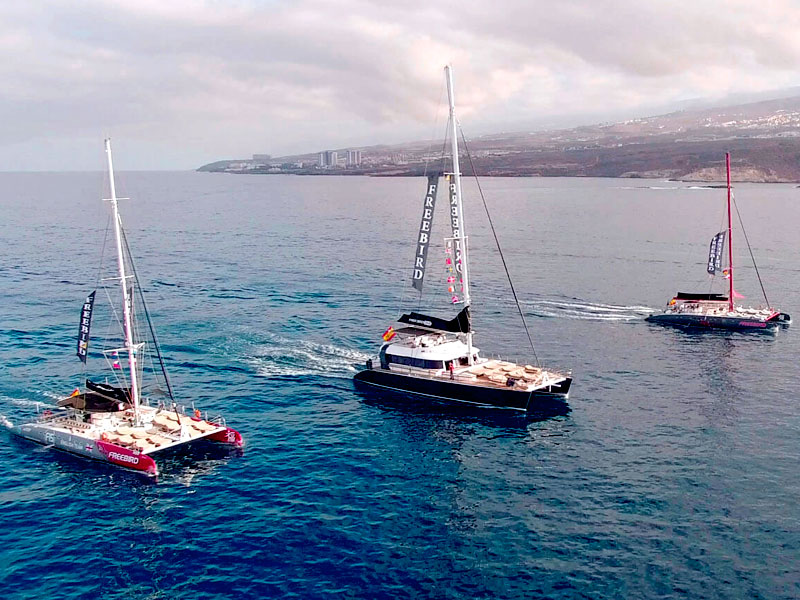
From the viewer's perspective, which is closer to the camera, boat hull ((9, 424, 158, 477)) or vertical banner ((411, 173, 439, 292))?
boat hull ((9, 424, 158, 477))

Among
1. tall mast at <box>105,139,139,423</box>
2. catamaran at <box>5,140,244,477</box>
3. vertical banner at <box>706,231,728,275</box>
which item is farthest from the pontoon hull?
vertical banner at <box>706,231,728,275</box>

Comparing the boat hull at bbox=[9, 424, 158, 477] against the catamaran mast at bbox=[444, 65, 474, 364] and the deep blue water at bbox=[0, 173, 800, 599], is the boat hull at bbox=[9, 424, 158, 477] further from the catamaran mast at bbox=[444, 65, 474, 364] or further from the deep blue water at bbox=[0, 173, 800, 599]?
the catamaran mast at bbox=[444, 65, 474, 364]

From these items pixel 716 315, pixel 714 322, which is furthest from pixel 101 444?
pixel 716 315

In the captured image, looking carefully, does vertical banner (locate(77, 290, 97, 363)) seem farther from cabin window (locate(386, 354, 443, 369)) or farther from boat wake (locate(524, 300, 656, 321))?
boat wake (locate(524, 300, 656, 321))

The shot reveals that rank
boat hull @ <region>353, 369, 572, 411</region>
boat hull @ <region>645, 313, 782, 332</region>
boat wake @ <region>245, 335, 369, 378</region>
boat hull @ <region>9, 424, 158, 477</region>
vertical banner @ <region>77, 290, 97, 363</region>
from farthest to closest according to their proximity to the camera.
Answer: boat hull @ <region>645, 313, 782, 332</region>
boat wake @ <region>245, 335, 369, 378</region>
boat hull @ <region>353, 369, 572, 411</region>
vertical banner @ <region>77, 290, 97, 363</region>
boat hull @ <region>9, 424, 158, 477</region>

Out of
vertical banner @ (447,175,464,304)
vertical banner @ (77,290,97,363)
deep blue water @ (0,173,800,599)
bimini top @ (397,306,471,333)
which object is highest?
vertical banner @ (447,175,464,304)

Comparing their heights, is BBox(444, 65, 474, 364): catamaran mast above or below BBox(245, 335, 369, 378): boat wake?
above

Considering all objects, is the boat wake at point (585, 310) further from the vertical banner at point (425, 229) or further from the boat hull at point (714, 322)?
the vertical banner at point (425, 229)

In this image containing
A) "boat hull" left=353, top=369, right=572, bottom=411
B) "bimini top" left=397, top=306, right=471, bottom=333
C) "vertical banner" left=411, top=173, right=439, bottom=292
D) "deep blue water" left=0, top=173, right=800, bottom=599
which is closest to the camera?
"deep blue water" left=0, top=173, right=800, bottom=599
